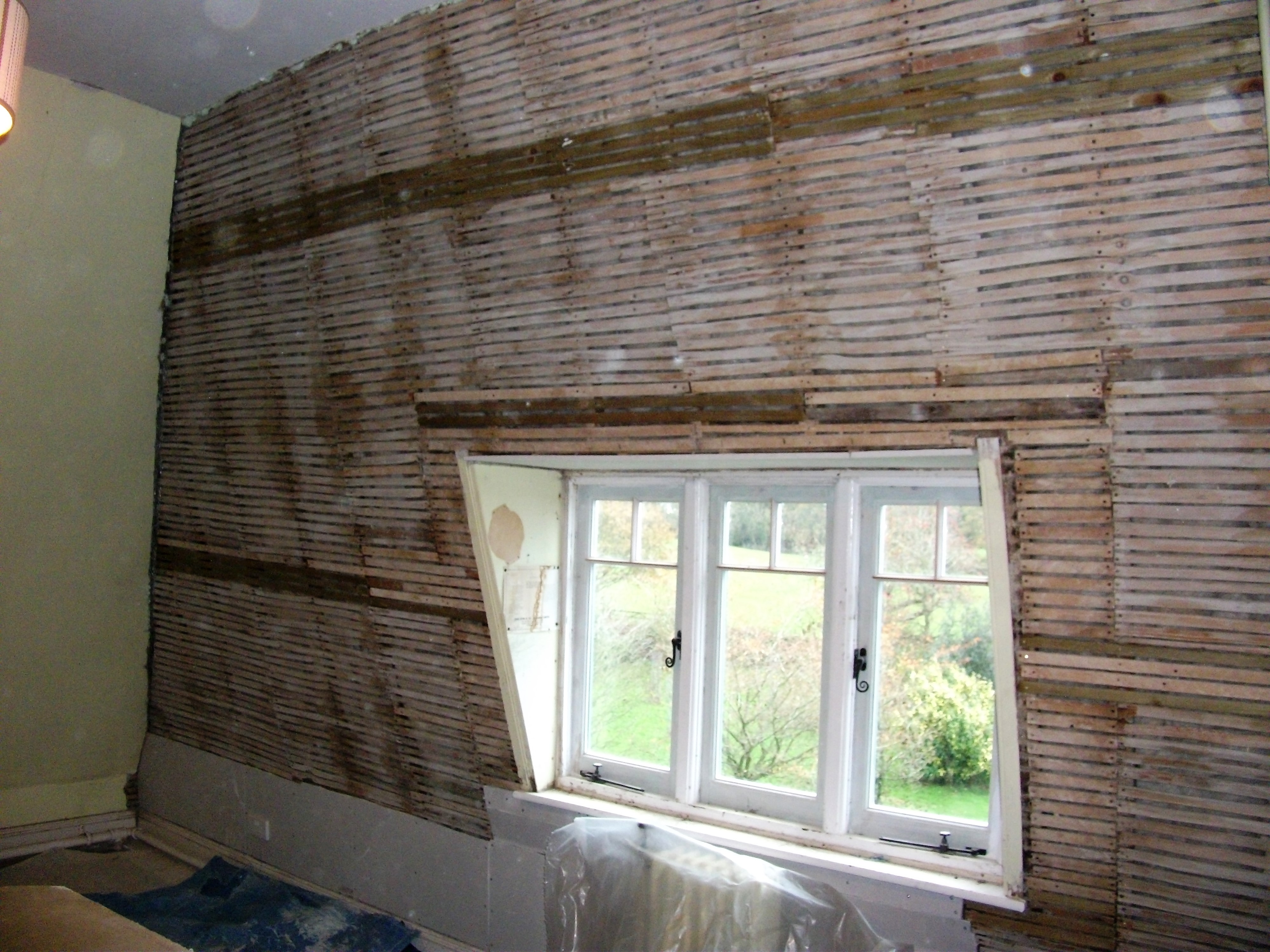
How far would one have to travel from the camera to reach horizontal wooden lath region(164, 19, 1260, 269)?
68.7 inches

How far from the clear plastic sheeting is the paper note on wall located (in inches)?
35.5

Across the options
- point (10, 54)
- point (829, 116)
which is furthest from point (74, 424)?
point (829, 116)

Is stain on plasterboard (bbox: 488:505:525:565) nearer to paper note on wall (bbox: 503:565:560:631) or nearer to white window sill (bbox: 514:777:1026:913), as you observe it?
paper note on wall (bbox: 503:565:560:631)

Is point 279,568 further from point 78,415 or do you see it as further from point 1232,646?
point 1232,646

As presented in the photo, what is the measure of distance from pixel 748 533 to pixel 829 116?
1.37 m

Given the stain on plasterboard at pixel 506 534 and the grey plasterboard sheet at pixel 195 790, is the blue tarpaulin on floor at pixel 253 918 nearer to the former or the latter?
the grey plasterboard sheet at pixel 195 790

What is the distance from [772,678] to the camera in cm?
296

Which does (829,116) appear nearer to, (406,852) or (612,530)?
(612,530)

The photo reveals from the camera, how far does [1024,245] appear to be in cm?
195

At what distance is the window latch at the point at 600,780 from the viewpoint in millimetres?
3189

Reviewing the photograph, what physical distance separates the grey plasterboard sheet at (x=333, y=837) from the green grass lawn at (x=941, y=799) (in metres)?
1.44

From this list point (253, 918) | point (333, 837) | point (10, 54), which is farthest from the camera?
point (333, 837)

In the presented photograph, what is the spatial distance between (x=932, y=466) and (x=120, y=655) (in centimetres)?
361

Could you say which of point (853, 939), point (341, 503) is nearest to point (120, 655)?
point (341, 503)
